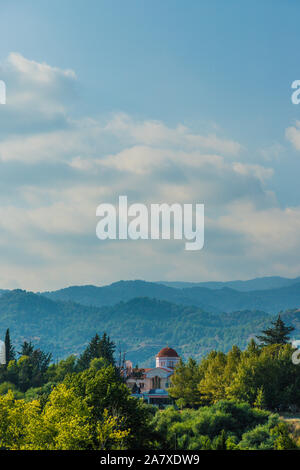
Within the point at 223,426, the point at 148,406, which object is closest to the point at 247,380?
the point at 223,426

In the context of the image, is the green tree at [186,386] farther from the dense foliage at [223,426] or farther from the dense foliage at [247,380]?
the dense foliage at [223,426]

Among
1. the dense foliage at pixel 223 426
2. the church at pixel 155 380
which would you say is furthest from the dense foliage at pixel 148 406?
the church at pixel 155 380

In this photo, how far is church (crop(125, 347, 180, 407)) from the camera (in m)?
105

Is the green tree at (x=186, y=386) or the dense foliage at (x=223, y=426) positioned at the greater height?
the green tree at (x=186, y=386)

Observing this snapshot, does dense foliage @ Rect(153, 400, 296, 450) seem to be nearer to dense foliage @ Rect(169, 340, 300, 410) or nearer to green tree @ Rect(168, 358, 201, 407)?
dense foliage @ Rect(169, 340, 300, 410)

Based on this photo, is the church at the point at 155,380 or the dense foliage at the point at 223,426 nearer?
the dense foliage at the point at 223,426

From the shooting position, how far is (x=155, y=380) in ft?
387

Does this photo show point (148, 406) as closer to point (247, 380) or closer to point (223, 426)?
point (247, 380)

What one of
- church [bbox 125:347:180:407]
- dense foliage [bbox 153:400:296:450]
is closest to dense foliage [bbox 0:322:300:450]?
dense foliage [bbox 153:400:296:450]

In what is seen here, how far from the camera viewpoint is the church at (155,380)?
4119 inches

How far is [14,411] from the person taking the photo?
186 feet
